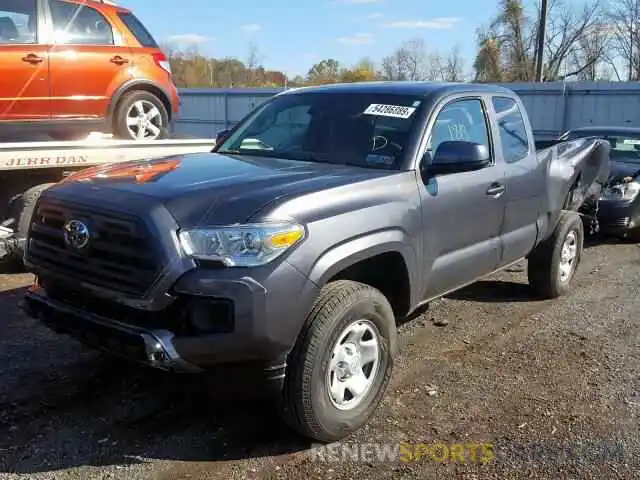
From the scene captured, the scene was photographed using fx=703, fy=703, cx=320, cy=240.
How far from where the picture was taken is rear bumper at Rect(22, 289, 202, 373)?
3197 mm

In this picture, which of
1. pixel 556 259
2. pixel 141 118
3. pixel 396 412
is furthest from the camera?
pixel 141 118

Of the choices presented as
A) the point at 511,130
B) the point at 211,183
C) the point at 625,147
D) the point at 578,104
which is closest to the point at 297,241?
the point at 211,183

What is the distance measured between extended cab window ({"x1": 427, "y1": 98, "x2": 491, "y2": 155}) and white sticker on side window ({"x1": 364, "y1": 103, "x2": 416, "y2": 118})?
7.8 inches

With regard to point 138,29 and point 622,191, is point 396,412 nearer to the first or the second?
point 138,29

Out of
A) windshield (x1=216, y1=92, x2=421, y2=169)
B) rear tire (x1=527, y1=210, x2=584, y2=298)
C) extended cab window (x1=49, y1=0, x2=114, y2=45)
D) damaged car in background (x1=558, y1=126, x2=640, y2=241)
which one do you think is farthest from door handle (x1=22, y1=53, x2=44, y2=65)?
damaged car in background (x1=558, y1=126, x2=640, y2=241)

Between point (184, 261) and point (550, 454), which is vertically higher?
point (184, 261)

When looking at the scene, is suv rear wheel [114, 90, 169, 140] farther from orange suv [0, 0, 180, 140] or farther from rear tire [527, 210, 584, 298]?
rear tire [527, 210, 584, 298]

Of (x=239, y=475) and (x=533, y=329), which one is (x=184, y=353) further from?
(x=533, y=329)

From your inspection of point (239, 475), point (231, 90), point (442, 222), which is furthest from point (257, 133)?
point (231, 90)

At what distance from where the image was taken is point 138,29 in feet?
25.9

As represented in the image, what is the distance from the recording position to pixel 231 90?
25.7m

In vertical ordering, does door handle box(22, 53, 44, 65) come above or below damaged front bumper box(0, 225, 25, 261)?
above

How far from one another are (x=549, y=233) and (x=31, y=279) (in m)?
4.86

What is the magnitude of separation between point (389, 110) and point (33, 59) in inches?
160
